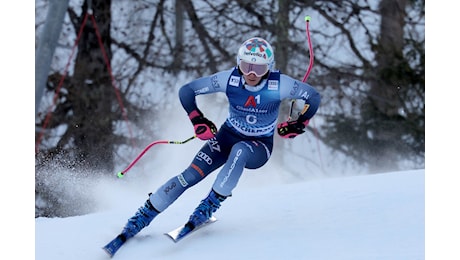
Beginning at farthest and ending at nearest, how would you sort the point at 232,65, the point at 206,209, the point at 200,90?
1. the point at 232,65
2. the point at 200,90
3. the point at 206,209

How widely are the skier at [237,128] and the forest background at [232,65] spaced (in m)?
5.50

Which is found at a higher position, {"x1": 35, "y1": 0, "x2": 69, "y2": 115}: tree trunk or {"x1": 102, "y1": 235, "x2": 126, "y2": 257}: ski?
{"x1": 35, "y1": 0, "x2": 69, "y2": 115}: tree trunk

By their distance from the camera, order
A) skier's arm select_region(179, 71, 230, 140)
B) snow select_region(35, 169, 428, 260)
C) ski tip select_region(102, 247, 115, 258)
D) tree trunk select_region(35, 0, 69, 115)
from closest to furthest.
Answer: snow select_region(35, 169, 428, 260)
ski tip select_region(102, 247, 115, 258)
skier's arm select_region(179, 71, 230, 140)
tree trunk select_region(35, 0, 69, 115)

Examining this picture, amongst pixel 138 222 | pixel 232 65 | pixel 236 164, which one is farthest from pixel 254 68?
pixel 232 65

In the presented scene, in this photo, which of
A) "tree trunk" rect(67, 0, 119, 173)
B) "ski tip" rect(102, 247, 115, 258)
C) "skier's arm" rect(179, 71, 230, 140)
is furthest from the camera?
"tree trunk" rect(67, 0, 119, 173)

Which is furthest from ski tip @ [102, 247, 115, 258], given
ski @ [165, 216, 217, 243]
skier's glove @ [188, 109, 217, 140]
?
skier's glove @ [188, 109, 217, 140]

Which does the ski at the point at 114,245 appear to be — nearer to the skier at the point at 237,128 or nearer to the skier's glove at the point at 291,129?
the skier at the point at 237,128

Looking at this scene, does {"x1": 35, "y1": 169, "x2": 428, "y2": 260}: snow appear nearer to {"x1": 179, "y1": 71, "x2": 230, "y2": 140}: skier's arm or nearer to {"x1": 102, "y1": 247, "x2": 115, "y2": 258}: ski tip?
{"x1": 102, "y1": 247, "x2": 115, "y2": 258}: ski tip

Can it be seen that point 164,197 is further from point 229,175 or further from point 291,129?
point 291,129

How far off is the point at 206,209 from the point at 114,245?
576 mm

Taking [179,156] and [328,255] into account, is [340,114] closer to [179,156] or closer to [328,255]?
[179,156]

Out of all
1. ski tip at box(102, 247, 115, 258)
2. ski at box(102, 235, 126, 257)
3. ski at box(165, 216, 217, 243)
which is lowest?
ski tip at box(102, 247, 115, 258)

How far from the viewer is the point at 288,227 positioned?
4172 mm

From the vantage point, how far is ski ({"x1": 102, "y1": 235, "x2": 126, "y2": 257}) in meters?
3.96
